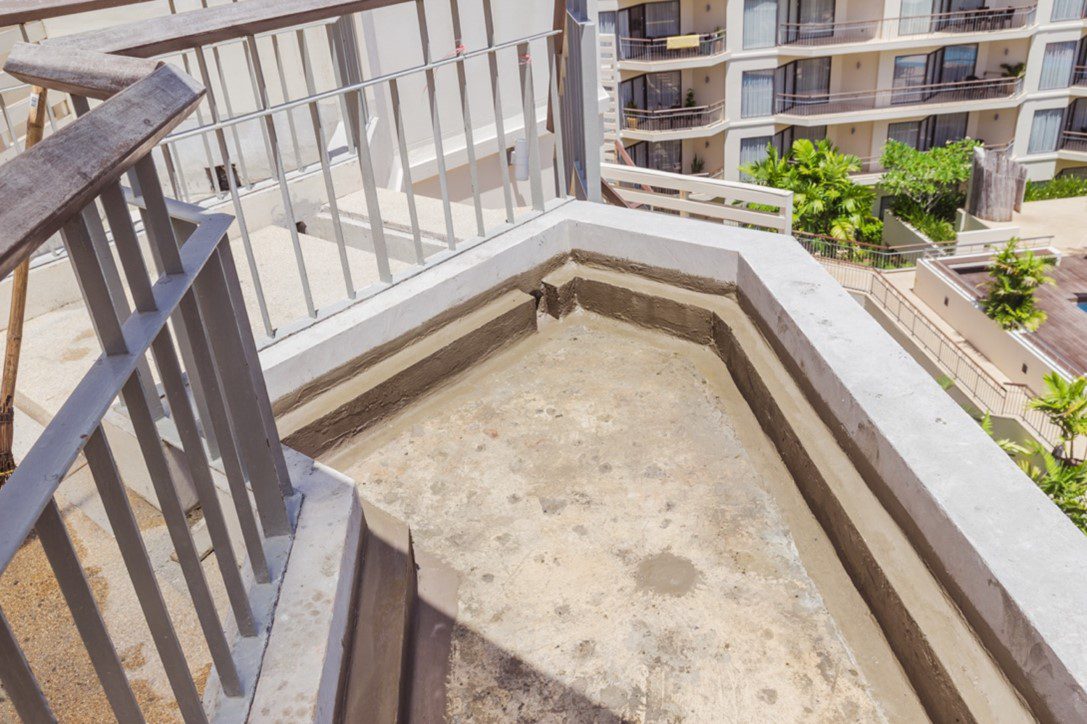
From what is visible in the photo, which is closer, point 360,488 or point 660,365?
point 360,488

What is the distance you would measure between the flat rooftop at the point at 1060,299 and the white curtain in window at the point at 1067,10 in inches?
326

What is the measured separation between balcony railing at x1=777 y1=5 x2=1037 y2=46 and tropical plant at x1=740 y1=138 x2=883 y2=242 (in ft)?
15.1

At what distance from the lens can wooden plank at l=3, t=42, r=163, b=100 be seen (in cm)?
152

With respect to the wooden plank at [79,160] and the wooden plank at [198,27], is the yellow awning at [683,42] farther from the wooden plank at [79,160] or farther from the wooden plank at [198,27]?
the wooden plank at [79,160]

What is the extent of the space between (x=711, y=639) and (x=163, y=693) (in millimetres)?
1422

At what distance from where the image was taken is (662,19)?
26891 mm

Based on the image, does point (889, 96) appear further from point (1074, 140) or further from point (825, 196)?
point (1074, 140)

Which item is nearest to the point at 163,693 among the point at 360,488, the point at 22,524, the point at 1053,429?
the point at 360,488

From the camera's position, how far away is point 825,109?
92.8 feet

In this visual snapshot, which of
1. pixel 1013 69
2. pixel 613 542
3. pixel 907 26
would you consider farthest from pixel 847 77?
pixel 613 542

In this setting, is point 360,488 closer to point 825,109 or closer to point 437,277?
point 437,277

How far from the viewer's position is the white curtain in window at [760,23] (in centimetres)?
2639

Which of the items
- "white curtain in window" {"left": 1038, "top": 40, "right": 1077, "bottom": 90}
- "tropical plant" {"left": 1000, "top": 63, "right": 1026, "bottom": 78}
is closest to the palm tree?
"tropical plant" {"left": 1000, "top": 63, "right": 1026, "bottom": 78}

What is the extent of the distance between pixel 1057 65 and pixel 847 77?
22.0 feet
